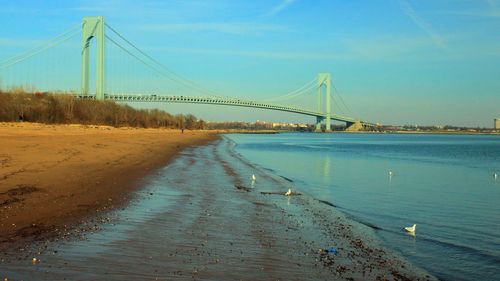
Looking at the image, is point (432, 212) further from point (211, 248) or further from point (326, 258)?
point (211, 248)

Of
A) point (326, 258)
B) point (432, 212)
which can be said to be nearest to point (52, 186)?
point (326, 258)

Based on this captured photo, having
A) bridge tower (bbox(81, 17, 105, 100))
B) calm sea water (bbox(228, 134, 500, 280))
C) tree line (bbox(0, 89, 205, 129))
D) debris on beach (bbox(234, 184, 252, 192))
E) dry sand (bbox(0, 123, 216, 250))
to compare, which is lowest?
calm sea water (bbox(228, 134, 500, 280))

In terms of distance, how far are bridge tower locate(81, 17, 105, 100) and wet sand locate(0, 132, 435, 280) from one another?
47.9 m

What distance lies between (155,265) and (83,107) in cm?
4449

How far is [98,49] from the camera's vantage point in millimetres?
56719

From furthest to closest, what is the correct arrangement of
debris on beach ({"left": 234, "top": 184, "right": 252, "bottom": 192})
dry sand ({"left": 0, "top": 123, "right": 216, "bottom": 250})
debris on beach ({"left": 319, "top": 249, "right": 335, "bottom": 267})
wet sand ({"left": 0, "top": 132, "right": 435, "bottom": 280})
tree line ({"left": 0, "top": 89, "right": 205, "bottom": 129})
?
tree line ({"left": 0, "top": 89, "right": 205, "bottom": 129}) → debris on beach ({"left": 234, "top": 184, "right": 252, "bottom": 192}) → dry sand ({"left": 0, "top": 123, "right": 216, "bottom": 250}) → debris on beach ({"left": 319, "top": 249, "right": 335, "bottom": 267}) → wet sand ({"left": 0, "top": 132, "right": 435, "bottom": 280})

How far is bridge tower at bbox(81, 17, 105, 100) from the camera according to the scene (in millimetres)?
53906

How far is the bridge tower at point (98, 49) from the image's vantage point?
177 ft

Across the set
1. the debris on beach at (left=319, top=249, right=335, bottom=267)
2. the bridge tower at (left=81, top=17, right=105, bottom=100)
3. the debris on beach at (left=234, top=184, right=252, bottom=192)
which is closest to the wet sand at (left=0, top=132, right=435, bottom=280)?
the debris on beach at (left=319, top=249, right=335, bottom=267)

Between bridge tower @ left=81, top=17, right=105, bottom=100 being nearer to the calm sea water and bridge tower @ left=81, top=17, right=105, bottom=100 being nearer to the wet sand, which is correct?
the calm sea water

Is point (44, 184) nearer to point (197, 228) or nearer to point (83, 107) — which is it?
point (197, 228)

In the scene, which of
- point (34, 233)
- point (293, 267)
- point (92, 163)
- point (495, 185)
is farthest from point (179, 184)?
point (495, 185)

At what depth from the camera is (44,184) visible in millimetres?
9375

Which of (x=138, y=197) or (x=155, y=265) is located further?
(x=138, y=197)
